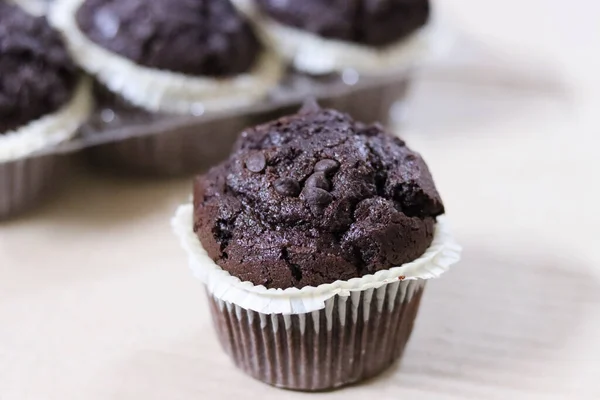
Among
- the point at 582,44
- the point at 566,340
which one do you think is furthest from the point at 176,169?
the point at 582,44

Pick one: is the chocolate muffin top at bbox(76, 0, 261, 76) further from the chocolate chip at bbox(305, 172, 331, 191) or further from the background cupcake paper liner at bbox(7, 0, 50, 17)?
the chocolate chip at bbox(305, 172, 331, 191)

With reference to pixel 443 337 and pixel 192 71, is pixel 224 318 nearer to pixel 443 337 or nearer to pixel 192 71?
pixel 443 337

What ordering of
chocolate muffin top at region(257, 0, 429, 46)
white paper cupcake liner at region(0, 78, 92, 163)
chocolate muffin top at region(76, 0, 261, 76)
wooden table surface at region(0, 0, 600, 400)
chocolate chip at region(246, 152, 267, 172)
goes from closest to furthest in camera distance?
chocolate chip at region(246, 152, 267, 172), wooden table surface at region(0, 0, 600, 400), white paper cupcake liner at region(0, 78, 92, 163), chocolate muffin top at region(76, 0, 261, 76), chocolate muffin top at region(257, 0, 429, 46)

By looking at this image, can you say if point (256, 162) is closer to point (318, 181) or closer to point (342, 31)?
point (318, 181)

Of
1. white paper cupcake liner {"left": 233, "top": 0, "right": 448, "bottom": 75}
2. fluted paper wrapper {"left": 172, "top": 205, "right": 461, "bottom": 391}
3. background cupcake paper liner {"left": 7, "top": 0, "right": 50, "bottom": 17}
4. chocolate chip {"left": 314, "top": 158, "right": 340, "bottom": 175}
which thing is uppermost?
chocolate chip {"left": 314, "top": 158, "right": 340, "bottom": 175}

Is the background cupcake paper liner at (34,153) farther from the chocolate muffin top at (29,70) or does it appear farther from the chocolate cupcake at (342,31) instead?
the chocolate cupcake at (342,31)

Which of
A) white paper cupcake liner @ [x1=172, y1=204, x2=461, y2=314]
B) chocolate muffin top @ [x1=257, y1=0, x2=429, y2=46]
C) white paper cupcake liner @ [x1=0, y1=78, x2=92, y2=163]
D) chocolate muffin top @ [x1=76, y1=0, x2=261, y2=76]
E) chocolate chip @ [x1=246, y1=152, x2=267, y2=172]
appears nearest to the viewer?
white paper cupcake liner @ [x1=172, y1=204, x2=461, y2=314]

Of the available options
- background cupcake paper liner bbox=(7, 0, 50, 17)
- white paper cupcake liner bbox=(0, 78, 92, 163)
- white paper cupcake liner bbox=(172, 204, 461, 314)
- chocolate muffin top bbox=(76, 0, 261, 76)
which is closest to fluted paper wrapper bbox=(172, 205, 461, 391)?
white paper cupcake liner bbox=(172, 204, 461, 314)
